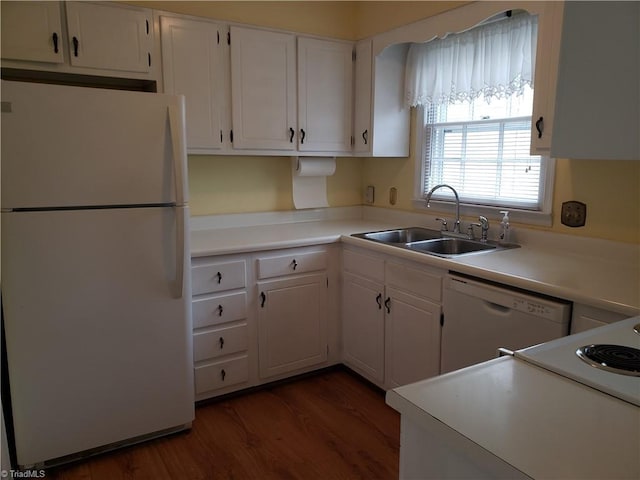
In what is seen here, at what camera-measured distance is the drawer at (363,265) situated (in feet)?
8.57

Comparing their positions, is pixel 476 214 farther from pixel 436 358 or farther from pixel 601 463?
pixel 601 463

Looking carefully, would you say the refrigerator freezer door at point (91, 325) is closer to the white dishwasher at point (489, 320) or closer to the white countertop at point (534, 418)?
the white dishwasher at point (489, 320)

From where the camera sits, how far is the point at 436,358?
2.31 meters

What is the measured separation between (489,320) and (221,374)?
144cm

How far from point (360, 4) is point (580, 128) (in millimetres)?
2868

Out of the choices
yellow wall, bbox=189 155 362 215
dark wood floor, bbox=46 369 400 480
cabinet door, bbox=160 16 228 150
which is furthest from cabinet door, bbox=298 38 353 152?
dark wood floor, bbox=46 369 400 480

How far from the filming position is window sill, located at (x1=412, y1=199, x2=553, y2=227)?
2467 millimetres

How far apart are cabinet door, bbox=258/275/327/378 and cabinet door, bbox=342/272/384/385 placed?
14 cm

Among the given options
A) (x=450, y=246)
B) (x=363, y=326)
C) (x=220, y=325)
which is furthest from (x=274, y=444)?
(x=450, y=246)

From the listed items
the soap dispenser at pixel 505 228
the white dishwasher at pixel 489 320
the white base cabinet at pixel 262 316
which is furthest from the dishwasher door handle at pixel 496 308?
the white base cabinet at pixel 262 316

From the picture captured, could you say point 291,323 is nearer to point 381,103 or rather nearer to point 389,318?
point 389,318

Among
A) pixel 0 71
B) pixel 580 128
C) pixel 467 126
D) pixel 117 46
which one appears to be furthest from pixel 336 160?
pixel 580 128

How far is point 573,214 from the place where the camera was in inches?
92.0

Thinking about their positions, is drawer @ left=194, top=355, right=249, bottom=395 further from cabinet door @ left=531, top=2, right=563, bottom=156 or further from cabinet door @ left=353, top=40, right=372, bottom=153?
cabinet door @ left=531, top=2, right=563, bottom=156
